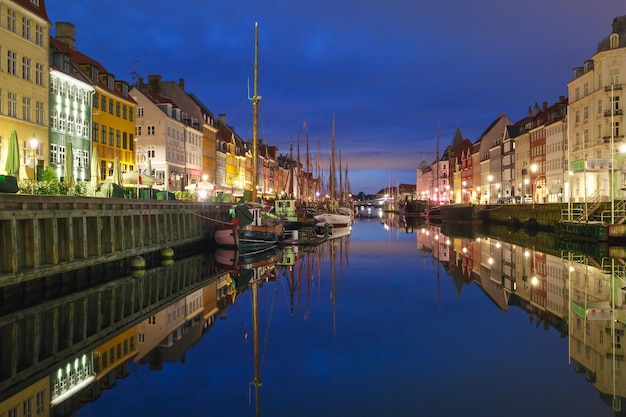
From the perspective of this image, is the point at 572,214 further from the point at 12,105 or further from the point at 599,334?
the point at 12,105

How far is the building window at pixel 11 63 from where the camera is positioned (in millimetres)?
37062

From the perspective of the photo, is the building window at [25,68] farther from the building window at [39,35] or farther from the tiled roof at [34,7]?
the tiled roof at [34,7]

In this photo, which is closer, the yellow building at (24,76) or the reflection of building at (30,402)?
the reflection of building at (30,402)

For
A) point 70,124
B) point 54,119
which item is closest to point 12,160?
point 54,119

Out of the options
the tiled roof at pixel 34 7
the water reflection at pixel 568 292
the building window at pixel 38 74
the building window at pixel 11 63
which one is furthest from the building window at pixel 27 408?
the building window at pixel 38 74

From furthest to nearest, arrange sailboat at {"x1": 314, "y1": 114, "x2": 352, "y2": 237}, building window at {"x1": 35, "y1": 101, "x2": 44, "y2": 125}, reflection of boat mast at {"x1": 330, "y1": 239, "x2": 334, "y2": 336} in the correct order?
1. sailboat at {"x1": 314, "y1": 114, "x2": 352, "y2": 237}
2. building window at {"x1": 35, "y1": 101, "x2": 44, "y2": 125}
3. reflection of boat mast at {"x1": 330, "y1": 239, "x2": 334, "y2": 336}

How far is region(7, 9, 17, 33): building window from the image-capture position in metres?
36.9

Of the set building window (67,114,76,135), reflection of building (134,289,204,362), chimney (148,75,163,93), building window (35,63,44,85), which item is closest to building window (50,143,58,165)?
building window (67,114,76,135)

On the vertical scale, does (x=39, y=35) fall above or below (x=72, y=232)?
above

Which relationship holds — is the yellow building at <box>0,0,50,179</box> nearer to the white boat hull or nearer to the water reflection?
the water reflection

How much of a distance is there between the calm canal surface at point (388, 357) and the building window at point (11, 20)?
24.6 metres

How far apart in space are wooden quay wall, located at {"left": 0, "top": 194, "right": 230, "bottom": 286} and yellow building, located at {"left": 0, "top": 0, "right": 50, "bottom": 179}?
A: 26.7ft

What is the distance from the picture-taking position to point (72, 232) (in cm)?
2416

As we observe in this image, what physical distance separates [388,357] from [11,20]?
34767 millimetres
